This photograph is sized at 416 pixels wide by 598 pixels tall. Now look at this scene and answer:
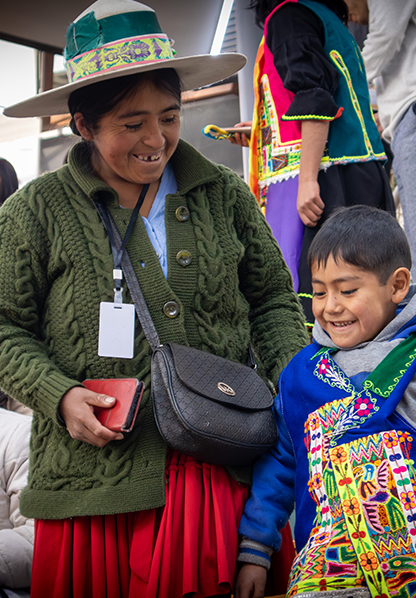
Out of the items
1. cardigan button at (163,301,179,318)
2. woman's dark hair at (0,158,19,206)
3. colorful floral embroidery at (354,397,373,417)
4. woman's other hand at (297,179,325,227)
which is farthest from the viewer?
woman's dark hair at (0,158,19,206)

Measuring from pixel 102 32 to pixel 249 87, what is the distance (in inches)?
153

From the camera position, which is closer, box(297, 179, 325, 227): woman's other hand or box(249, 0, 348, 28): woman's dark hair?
box(297, 179, 325, 227): woman's other hand

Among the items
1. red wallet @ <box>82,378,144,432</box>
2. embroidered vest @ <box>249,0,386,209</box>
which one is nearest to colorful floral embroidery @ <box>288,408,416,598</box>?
red wallet @ <box>82,378,144,432</box>

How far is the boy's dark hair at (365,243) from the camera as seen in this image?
1.44 meters

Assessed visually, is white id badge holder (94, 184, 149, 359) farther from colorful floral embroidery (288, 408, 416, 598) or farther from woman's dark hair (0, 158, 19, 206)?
woman's dark hair (0, 158, 19, 206)

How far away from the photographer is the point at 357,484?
125 centimetres

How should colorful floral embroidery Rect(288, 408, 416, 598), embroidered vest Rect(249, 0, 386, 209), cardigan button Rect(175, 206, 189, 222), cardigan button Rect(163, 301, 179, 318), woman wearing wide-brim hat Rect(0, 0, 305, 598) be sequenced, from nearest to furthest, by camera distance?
colorful floral embroidery Rect(288, 408, 416, 598) < woman wearing wide-brim hat Rect(0, 0, 305, 598) < cardigan button Rect(163, 301, 179, 318) < cardigan button Rect(175, 206, 189, 222) < embroidered vest Rect(249, 0, 386, 209)

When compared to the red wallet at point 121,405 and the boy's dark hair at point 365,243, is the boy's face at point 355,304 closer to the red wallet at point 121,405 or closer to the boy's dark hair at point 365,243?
the boy's dark hair at point 365,243

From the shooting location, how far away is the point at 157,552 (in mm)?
1375

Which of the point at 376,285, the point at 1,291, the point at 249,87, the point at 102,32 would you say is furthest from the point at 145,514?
the point at 249,87

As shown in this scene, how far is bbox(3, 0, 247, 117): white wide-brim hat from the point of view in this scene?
4.98ft

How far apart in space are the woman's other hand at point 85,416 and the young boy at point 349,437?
0.44m

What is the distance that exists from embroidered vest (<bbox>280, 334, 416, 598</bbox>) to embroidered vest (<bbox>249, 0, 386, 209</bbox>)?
4.42 ft

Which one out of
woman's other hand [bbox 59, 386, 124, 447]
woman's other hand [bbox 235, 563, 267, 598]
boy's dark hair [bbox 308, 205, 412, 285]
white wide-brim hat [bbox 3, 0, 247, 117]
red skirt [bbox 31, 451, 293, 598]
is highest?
white wide-brim hat [bbox 3, 0, 247, 117]
